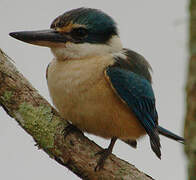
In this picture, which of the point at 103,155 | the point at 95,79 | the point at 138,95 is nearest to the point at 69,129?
the point at 103,155

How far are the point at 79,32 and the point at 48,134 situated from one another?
1.21 m

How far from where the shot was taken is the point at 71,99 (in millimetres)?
4102

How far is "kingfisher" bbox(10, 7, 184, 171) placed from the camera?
4.09 m

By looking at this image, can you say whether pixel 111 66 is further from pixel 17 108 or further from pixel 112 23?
pixel 17 108

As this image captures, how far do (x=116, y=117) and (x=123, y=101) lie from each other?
7.7 inches

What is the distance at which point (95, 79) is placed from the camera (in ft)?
13.5

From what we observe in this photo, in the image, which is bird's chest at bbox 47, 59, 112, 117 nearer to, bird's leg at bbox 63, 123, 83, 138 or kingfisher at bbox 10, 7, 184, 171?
kingfisher at bbox 10, 7, 184, 171

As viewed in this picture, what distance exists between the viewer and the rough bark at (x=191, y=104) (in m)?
1.56

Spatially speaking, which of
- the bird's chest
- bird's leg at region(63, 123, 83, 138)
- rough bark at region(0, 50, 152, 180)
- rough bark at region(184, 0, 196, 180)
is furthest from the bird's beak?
rough bark at region(184, 0, 196, 180)

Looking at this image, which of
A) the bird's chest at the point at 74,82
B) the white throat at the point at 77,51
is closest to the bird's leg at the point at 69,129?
the bird's chest at the point at 74,82

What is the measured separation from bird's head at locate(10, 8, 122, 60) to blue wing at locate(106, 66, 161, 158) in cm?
34

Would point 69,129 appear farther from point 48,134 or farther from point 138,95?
point 138,95

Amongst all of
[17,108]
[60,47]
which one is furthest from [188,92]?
[60,47]

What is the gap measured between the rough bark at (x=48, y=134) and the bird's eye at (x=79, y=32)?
0.79 m
